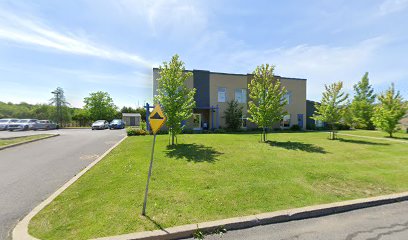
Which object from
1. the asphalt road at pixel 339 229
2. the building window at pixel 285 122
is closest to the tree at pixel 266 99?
the asphalt road at pixel 339 229

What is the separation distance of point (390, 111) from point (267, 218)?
22.5m

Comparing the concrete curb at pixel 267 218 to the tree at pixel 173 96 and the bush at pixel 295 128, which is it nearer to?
the tree at pixel 173 96

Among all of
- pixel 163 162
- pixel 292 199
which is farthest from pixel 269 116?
pixel 292 199

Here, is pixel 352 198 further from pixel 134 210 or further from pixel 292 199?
pixel 134 210

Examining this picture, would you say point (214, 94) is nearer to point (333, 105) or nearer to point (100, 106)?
point (333, 105)

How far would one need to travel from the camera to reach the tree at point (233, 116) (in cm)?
2483

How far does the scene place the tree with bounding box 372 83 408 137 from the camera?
19.5 meters

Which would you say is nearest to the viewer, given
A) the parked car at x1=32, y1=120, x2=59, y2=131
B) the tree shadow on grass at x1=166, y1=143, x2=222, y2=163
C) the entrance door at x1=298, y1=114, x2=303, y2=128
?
the tree shadow on grass at x1=166, y1=143, x2=222, y2=163

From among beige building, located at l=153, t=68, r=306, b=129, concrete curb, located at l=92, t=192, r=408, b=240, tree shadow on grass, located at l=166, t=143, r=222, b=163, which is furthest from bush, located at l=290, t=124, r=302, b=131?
concrete curb, located at l=92, t=192, r=408, b=240

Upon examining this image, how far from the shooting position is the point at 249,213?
449cm

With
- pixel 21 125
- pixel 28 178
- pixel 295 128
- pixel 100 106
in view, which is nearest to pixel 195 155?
pixel 28 178

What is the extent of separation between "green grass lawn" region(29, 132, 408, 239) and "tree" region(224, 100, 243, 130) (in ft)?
48.8

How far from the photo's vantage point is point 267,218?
433 centimetres

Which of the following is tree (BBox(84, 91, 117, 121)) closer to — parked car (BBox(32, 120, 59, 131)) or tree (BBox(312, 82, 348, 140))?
parked car (BBox(32, 120, 59, 131))
